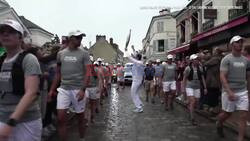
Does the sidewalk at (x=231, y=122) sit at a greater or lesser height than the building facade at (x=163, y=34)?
lesser

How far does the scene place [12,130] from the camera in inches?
123

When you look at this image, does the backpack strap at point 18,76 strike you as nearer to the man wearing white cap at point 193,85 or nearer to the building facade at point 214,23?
the man wearing white cap at point 193,85

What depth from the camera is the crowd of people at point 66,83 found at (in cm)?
328

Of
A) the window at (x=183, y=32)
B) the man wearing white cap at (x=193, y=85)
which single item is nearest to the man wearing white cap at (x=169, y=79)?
the man wearing white cap at (x=193, y=85)

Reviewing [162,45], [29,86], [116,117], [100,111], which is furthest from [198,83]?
[162,45]

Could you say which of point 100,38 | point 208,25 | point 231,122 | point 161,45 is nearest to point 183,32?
A: point 208,25

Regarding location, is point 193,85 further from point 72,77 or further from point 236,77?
point 72,77

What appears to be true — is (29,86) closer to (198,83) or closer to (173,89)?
(198,83)

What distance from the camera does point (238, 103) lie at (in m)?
6.61

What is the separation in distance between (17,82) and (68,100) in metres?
3.04

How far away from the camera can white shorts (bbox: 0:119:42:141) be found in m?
3.34

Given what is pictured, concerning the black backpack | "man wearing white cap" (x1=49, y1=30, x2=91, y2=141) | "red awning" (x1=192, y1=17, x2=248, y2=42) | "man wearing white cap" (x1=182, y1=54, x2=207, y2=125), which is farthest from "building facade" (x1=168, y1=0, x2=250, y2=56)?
the black backpack

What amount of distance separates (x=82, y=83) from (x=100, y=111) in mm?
6325

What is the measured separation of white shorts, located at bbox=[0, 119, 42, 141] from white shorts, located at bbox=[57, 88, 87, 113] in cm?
272
